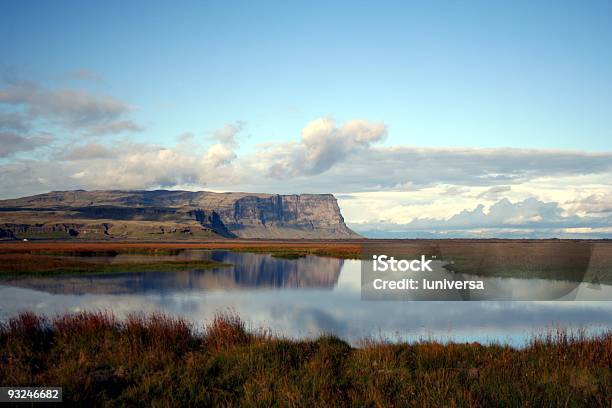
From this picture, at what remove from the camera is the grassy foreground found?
9.98 m

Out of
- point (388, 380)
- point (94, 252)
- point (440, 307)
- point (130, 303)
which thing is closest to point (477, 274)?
point (440, 307)

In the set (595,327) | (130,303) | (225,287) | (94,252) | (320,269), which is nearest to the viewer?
(595,327)

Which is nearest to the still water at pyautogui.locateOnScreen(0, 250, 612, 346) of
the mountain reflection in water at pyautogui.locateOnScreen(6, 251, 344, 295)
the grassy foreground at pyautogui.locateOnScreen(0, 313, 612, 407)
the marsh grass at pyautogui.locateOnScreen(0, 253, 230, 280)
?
the mountain reflection in water at pyautogui.locateOnScreen(6, 251, 344, 295)

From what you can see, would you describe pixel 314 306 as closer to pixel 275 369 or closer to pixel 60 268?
pixel 275 369

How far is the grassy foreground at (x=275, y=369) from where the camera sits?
9977 mm

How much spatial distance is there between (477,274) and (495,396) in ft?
137

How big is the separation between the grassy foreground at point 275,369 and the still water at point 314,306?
636cm

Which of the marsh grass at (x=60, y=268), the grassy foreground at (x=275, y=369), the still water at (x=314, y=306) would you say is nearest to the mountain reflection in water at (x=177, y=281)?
the still water at (x=314, y=306)

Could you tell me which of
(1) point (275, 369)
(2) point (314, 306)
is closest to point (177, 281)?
(2) point (314, 306)

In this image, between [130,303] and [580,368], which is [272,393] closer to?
[580,368]

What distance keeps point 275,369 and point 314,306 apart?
21.7m

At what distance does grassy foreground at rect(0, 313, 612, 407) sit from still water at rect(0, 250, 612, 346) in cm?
636

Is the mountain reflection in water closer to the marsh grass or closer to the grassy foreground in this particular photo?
the marsh grass

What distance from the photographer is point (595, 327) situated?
24.5 meters
